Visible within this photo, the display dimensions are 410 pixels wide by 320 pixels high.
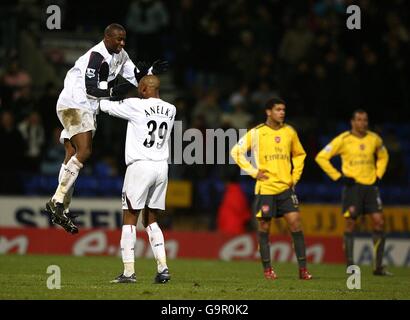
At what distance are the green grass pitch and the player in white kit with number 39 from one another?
1.86ft

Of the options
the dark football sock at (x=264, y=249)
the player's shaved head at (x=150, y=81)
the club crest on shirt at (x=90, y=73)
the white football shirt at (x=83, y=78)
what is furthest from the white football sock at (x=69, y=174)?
the dark football sock at (x=264, y=249)

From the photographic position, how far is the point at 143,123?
42.9 ft

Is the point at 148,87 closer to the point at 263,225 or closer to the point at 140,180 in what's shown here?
the point at 140,180

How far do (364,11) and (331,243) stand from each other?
22.2 feet

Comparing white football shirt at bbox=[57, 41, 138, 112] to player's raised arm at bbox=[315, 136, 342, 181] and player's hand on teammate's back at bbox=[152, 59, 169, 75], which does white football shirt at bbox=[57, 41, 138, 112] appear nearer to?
player's hand on teammate's back at bbox=[152, 59, 169, 75]

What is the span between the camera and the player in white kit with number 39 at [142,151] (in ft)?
43.0

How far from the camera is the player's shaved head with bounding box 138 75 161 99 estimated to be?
13.2m

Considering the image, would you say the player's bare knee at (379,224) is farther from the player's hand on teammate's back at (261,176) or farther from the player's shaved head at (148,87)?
the player's shaved head at (148,87)

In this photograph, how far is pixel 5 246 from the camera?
21.1 meters

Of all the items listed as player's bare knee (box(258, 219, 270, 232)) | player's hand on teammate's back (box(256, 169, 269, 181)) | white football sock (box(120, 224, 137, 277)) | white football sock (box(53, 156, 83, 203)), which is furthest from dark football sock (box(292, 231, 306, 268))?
white football sock (box(53, 156, 83, 203))

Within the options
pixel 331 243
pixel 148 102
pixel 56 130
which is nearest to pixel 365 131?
pixel 331 243

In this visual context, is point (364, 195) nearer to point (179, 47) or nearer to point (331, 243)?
point (331, 243)

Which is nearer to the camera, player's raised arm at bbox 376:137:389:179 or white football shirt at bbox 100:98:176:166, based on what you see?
white football shirt at bbox 100:98:176:166
